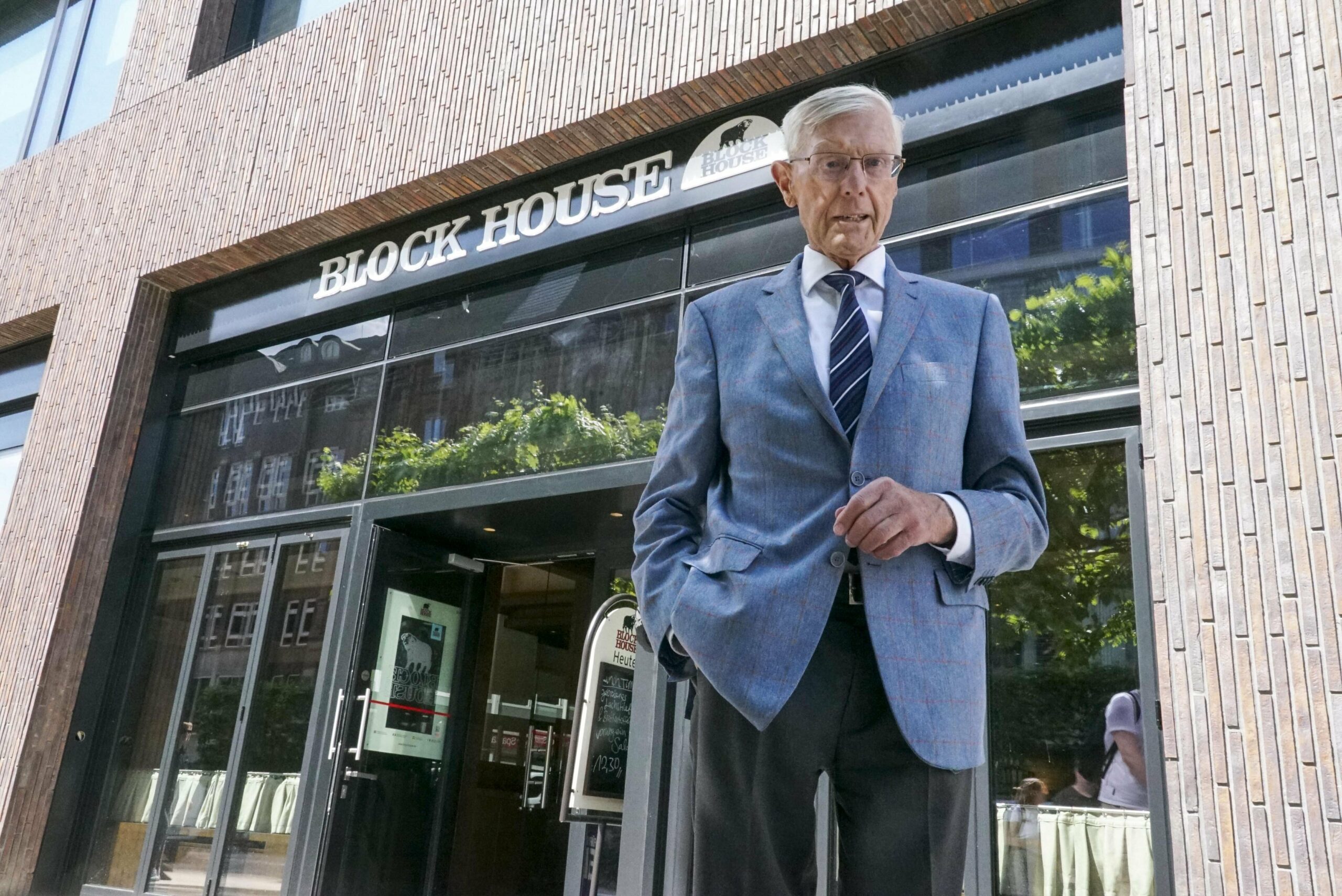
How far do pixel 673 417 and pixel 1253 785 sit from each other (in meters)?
2.82

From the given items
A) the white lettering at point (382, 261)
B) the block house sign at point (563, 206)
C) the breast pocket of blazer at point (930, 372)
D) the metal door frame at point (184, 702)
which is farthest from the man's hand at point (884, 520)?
the metal door frame at point (184, 702)

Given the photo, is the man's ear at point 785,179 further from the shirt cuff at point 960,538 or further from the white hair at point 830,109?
the shirt cuff at point 960,538

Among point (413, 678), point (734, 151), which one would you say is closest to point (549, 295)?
point (734, 151)

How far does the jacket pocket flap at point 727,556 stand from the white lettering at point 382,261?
22.0 feet

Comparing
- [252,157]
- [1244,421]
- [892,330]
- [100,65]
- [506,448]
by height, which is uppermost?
[100,65]

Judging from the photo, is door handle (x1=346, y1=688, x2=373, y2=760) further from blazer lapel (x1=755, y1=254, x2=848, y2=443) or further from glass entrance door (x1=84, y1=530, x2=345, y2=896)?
blazer lapel (x1=755, y1=254, x2=848, y2=443)

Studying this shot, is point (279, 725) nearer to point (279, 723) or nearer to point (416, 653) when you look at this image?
point (279, 723)

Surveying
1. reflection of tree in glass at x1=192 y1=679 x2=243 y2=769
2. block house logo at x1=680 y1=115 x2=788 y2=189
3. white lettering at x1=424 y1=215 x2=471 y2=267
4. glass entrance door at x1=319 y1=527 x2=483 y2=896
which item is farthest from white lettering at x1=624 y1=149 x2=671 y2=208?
reflection of tree in glass at x1=192 y1=679 x2=243 y2=769

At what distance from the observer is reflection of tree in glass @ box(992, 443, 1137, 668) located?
4.60m

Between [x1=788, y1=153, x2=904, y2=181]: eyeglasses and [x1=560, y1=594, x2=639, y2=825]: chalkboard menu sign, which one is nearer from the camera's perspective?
[x1=788, y1=153, x2=904, y2=181]: eyeglasses

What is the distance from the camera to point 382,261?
313 inches

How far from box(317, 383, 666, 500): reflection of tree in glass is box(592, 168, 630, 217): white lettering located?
43.7 inches

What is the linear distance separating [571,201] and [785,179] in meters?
5.33

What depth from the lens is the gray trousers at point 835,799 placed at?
1.39m
